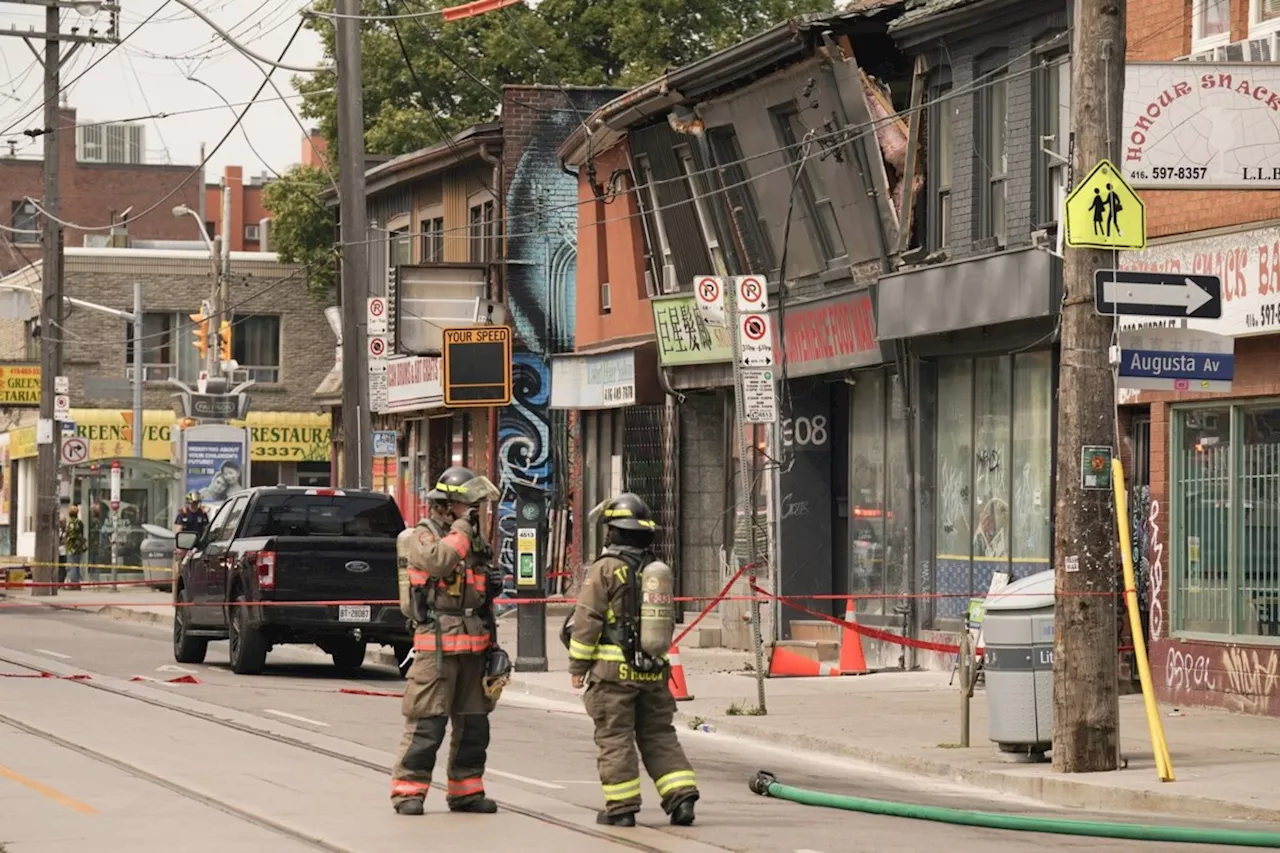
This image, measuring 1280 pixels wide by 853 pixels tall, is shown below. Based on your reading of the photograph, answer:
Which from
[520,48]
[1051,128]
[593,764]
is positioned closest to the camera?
[593,764]

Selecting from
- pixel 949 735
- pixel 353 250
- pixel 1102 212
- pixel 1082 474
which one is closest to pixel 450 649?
pixel 1082 474

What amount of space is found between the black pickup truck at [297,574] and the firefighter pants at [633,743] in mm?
10536

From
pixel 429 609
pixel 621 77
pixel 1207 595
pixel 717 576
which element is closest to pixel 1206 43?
pixel 1207 595

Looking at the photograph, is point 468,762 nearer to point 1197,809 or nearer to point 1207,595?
point 1197,809

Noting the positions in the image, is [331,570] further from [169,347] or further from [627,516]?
[169,347]

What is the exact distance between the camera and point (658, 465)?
32031 millimetres

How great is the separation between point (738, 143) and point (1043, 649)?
13.7 metres

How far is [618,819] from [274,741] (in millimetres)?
4981

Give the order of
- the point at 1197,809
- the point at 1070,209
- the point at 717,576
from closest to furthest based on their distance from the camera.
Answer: the point at 1197,809, the point at 1070,209, the point at 717,576

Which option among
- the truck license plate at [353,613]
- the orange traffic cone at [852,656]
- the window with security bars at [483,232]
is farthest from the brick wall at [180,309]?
the orange traffic cone at [852,656]

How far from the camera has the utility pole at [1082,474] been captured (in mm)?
14250

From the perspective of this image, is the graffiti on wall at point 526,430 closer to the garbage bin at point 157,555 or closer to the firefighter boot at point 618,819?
the garbage bin at point 157,555

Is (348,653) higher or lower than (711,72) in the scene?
lower

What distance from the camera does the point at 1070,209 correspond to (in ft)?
46.5
